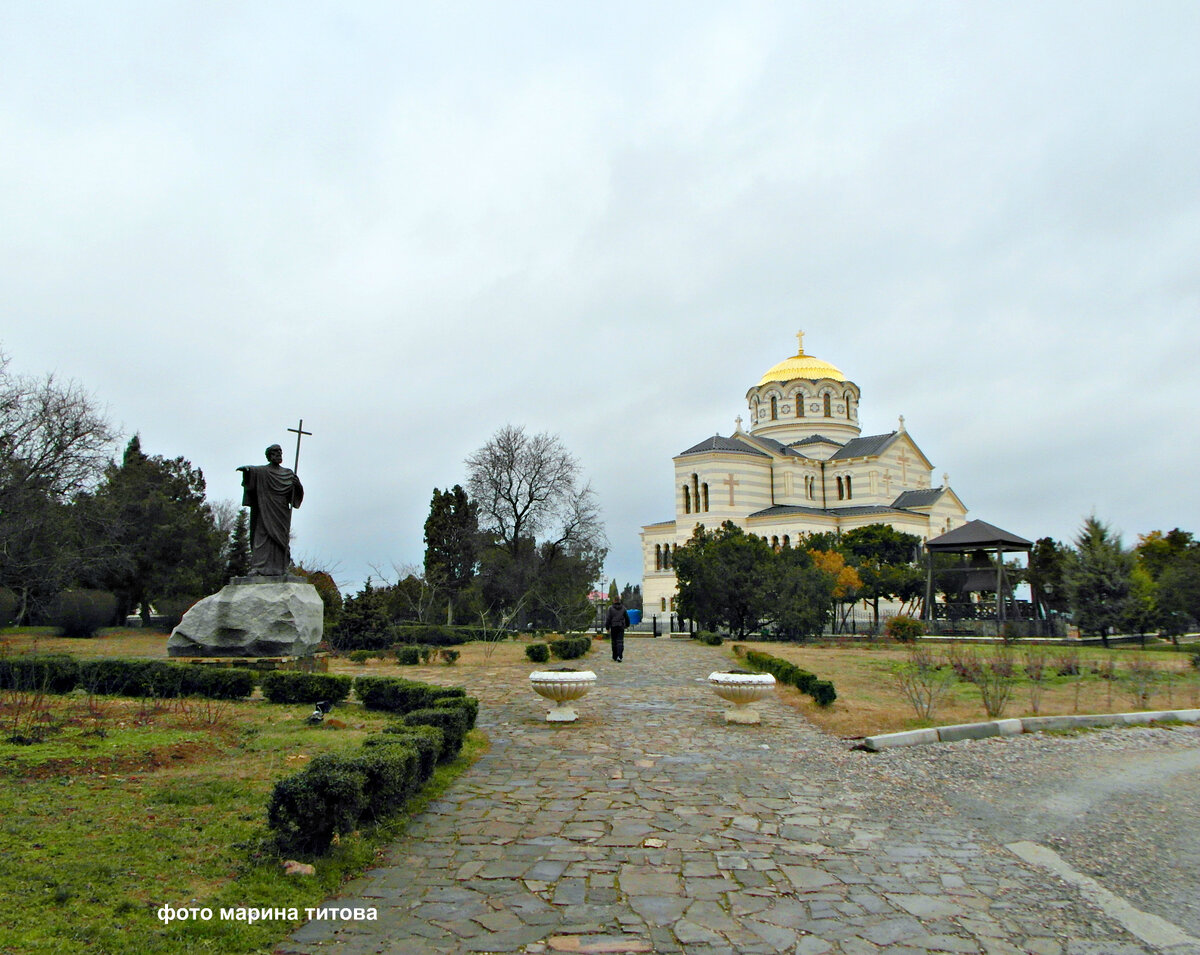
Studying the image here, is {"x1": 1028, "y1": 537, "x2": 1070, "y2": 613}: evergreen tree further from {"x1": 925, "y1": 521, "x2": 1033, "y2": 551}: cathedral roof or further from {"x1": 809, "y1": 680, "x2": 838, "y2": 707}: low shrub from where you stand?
{"x1": 809, "y1": 680, "x2": 838, "y2": 707}: low shrub

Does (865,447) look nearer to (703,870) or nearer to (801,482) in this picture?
(801,482)

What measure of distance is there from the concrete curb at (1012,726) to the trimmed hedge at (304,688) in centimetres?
650

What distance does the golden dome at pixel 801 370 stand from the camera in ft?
169

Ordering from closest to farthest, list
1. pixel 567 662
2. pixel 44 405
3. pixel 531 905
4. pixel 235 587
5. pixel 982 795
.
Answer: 1. pixel 531 905
2. pixel 982 795
3. pixel 235 587
4. pixel 567 662
5. pixel 44 405

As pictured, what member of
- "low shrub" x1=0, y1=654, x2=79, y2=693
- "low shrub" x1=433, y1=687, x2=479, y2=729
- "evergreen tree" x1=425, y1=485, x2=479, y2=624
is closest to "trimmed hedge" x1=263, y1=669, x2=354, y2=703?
"low shrub" x1=433, y1=687, x2=479, y2=729

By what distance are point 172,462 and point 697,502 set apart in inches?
1050

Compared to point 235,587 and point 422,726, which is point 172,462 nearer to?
point 235,587

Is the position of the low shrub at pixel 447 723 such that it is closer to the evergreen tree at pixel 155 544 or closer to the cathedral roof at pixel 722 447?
the evergreen tree at pixel 155 544

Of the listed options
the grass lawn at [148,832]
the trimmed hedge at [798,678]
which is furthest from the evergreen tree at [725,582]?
the grass lawn at [148,832]

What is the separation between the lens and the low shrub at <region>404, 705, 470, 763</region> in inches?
288

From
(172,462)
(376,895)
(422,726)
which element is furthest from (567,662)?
(172,462)

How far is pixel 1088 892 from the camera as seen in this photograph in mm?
4633

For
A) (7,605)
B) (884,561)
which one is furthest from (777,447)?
(7,605)

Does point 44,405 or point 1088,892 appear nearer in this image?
point 1088,892
